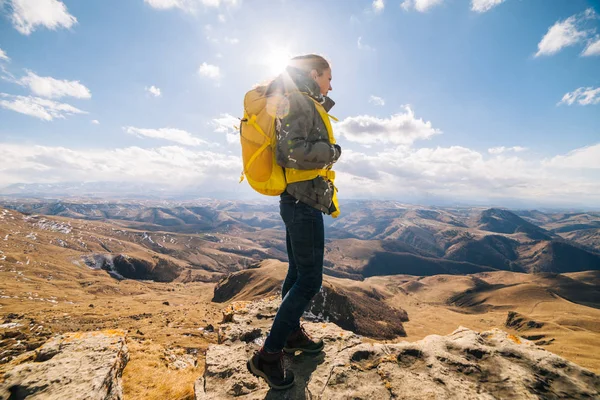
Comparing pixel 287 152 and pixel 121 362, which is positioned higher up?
pixel 287 152

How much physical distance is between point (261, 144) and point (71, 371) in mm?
4930

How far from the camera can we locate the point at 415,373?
4.57 m

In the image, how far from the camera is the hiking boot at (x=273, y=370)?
399 centimetres

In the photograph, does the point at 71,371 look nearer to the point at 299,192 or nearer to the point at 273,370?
the point at 273,370

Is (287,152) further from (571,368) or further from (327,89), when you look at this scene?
(571,368)

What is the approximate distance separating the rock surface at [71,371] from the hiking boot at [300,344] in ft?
9.71

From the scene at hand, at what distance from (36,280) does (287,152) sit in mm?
88039

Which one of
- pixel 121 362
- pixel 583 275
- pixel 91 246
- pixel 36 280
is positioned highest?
pixel 121 362

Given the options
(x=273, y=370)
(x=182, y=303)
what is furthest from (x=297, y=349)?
(x=182, y=303)

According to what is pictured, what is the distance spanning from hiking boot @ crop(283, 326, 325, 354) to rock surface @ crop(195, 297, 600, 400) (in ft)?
0.44

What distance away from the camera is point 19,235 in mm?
108812

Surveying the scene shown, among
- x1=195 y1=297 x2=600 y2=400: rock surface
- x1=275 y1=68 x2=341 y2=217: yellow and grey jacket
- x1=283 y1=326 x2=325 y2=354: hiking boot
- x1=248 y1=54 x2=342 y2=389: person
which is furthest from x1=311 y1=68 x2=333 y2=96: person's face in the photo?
x1=195 y1=297 x2=600 y2=400: rock surface

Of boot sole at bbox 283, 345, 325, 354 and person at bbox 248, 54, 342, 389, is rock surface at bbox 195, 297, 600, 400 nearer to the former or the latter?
boot sole at bbox 283, 345, 325, 354

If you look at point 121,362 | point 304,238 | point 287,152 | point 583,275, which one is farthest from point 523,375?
point 583,275
